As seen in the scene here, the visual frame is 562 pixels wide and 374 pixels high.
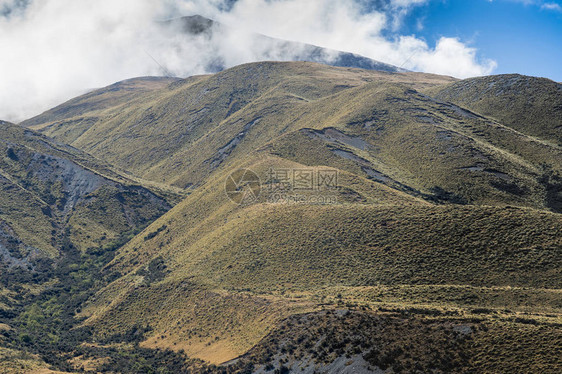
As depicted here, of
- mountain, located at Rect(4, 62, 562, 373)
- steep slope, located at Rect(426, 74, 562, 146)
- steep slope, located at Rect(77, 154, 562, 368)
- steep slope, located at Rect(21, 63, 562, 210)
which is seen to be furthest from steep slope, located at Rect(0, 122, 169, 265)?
steep slope, located at Rect(426, 74, 562, 146)

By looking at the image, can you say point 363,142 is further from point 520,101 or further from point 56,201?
point 56,201

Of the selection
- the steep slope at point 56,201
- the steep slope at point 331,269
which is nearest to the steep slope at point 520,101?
the steep slope at point 331,269

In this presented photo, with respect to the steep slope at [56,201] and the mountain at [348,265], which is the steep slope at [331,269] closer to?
the mountain at [348,265]

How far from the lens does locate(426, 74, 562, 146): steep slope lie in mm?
114812

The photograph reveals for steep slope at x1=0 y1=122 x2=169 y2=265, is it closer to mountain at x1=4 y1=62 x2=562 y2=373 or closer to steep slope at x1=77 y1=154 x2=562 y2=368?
mountain at x1=4 y1=62 x2=562 y2=373

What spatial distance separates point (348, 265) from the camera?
61469 mm

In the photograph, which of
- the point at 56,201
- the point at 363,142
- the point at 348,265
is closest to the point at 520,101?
the point at 363,142

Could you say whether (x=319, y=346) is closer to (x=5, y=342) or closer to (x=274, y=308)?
(x=274, y=308)

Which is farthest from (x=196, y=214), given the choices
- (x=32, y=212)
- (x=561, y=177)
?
(x=561, y=177)

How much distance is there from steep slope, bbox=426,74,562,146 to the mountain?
90 centimetres

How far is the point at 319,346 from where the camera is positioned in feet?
141

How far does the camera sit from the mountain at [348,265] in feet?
136

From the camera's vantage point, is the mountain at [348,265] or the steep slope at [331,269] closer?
the mountain at [348,265]

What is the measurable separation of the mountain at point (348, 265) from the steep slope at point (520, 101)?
902 mm
